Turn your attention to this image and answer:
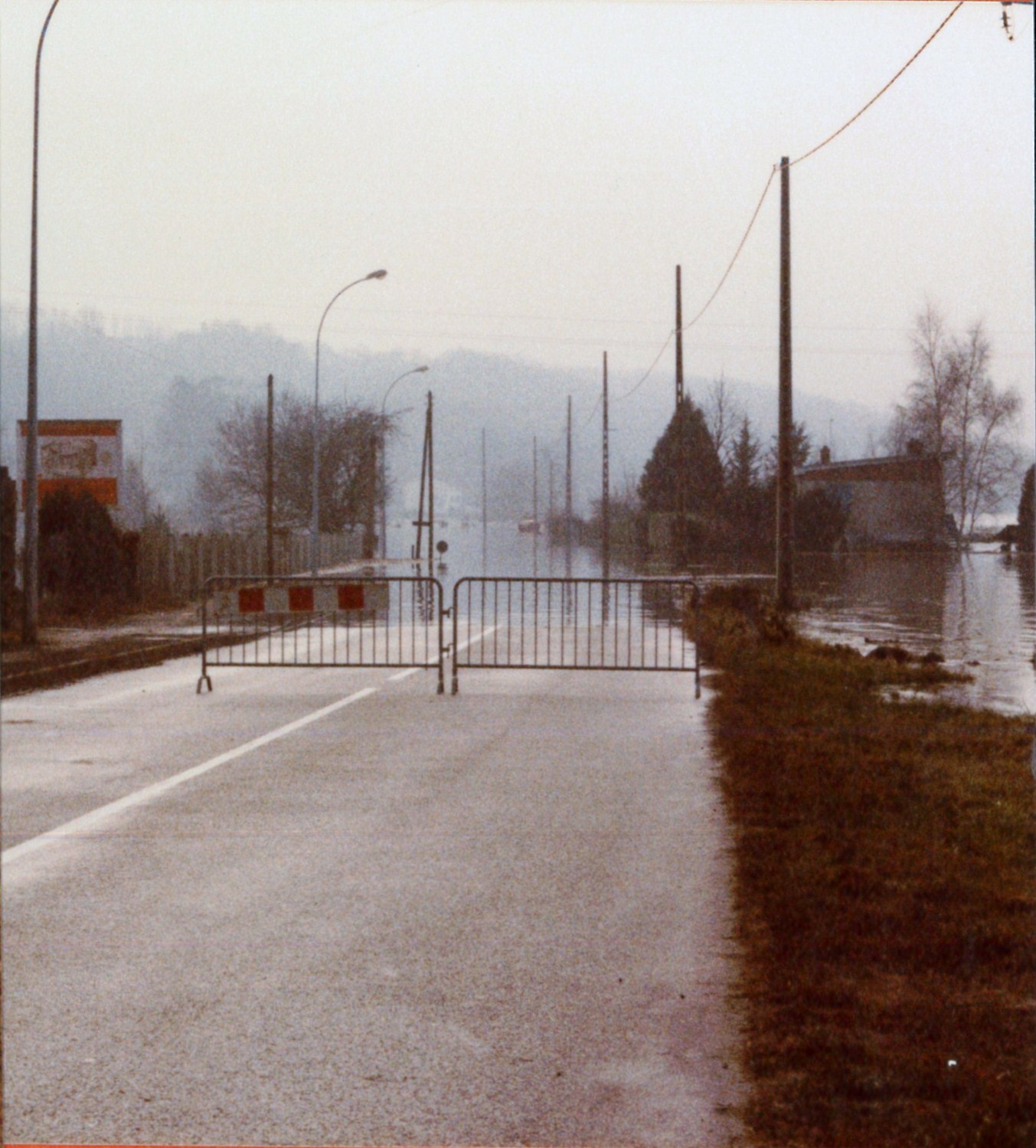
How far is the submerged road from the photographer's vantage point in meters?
4.27

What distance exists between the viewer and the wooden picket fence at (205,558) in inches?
1292

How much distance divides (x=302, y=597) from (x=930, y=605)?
22669 mm

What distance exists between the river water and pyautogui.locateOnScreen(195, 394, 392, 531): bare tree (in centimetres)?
492

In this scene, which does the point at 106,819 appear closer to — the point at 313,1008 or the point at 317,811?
the point at 317,811

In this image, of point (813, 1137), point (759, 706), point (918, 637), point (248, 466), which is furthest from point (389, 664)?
point (248, 466)

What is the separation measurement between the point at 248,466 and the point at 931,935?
5612 centimetres

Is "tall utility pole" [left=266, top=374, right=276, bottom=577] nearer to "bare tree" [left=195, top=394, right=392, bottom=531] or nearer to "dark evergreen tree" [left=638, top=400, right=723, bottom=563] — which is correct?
"bare tree" [left=195, top=394, right=392, bottom=531]

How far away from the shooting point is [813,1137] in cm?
393

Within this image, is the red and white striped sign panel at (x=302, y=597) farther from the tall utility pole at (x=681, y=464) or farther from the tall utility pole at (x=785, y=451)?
the tall utility pole at (x=681, y=464)

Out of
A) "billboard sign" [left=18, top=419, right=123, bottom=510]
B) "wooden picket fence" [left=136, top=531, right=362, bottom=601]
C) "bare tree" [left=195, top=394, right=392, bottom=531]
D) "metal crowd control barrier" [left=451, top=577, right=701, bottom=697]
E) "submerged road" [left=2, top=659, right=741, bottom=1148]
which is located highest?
"bare tree" [left=195, top=394, right=392, bottom=531]

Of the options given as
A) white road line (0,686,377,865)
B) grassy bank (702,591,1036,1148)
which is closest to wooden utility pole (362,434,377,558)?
white road line (0,686,377,865)

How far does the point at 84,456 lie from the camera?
1114 inches

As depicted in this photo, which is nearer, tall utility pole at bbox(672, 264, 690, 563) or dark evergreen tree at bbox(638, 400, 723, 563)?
tall utility pole at bbox(672, 264, 690, 563)

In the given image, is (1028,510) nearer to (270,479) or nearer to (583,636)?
(583,636)
